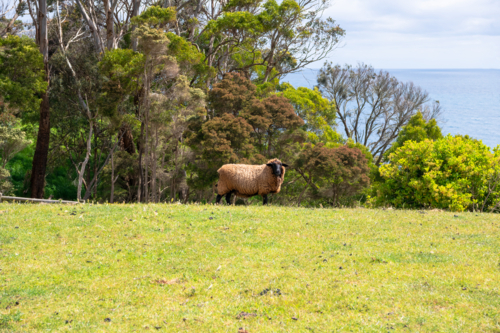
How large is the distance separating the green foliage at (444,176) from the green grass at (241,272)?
13.2 ft

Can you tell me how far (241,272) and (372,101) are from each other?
2462 inches

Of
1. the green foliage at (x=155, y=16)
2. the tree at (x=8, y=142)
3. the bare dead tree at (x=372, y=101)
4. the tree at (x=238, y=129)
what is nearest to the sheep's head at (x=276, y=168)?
the tree at (x=238, y=129)

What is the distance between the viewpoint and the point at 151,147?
34094 millimetres

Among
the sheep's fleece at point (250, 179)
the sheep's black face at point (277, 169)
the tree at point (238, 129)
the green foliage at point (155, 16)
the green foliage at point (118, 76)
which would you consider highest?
the green foliage at point (155, 16)

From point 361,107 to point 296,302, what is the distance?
63259 millimetres

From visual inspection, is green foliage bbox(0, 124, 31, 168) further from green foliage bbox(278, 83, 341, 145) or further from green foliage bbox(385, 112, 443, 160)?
green foliage bbox(385, 112, 443, 160)

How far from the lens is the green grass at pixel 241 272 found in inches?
284

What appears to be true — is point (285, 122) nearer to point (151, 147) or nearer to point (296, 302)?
point (151, 147)

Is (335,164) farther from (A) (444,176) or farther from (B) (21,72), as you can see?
(B) (21,72)

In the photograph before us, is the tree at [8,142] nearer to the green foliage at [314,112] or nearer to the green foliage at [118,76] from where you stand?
the green foliage at [118,76]

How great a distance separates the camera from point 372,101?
67.5 m

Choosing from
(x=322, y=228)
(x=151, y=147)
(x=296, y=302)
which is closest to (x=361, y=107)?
(x=151, y=147)

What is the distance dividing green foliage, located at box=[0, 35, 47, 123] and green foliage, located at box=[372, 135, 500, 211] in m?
23.3

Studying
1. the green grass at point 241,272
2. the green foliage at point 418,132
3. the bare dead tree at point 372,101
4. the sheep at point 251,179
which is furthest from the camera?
the bare dead tree at point 372,101
